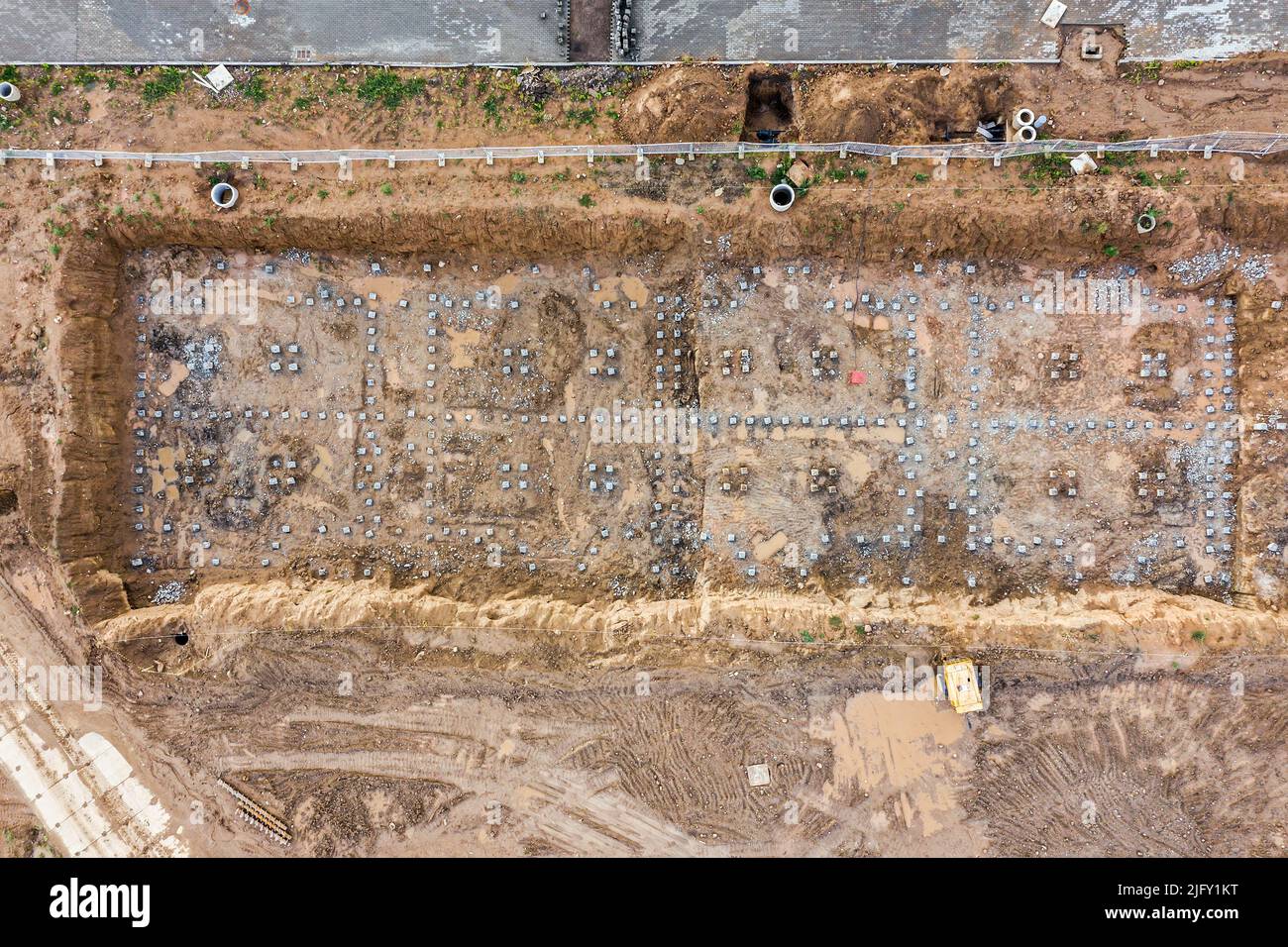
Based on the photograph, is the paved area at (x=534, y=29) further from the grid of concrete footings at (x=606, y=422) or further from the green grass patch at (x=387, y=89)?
the grid of concrete footings at (x=606, y=422)

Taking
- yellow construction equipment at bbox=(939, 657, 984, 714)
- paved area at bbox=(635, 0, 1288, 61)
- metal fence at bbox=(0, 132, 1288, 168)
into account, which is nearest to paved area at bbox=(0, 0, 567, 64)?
metal fence at bbox=(0, 132, 1288, 168)

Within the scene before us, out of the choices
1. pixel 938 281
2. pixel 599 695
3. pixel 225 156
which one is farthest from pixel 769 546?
pixel 225 156

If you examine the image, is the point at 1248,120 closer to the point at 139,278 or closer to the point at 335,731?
the point at 335,731

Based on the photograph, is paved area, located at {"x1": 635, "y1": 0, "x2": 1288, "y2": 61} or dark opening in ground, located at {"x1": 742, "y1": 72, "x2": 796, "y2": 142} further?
dark opening in ground, located at {"x1": 742, "y1": 72, "x2": 796, "y2": 142}

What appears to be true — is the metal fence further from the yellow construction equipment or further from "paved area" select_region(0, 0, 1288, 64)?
the yellow construction equipment

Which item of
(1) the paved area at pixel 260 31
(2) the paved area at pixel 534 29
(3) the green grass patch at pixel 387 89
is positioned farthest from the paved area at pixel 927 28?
(3) the green grass patch at pixel 387 89

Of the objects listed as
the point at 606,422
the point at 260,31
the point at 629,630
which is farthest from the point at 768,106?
the point at 629,630

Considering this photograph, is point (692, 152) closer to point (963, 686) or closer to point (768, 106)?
point (768, 106)
